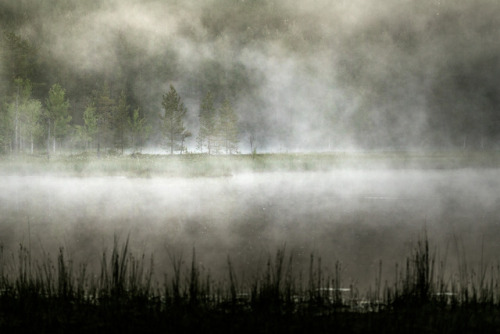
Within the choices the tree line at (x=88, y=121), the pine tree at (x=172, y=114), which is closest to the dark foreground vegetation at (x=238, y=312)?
the tree line at (x=88, y=121)

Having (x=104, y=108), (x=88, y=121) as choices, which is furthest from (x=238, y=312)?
(x=88, y=121)

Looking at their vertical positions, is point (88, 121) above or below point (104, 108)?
below

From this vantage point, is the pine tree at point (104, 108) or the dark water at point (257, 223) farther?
the pine tree at point (104, 108)

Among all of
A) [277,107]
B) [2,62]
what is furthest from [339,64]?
[2,62]

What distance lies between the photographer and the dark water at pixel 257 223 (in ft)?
36.9

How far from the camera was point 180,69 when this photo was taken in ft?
602

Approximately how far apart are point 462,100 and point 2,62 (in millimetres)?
155258

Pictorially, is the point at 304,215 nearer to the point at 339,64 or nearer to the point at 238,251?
the point at 238,251

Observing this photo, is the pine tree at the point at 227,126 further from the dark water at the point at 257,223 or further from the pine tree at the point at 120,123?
the dark water at the point at 257,223

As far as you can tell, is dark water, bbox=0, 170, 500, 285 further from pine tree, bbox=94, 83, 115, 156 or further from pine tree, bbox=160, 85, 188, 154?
pine tree, bbox=160, 85, 188, 154

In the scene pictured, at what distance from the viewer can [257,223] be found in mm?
16688

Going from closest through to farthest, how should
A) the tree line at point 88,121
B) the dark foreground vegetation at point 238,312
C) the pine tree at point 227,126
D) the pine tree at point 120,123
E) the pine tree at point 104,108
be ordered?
the dark foreground vegetation at point 238,312
the tree line at point 88,121
the pine tree at point 104,108
the pine tree at point 120,123
the pine tree at point 227,126

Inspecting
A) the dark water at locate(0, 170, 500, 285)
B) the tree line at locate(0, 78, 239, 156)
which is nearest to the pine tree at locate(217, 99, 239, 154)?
the tree line at locate(0, 78, 239, 156)

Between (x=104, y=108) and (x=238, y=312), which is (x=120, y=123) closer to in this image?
(x=104, y=108)
